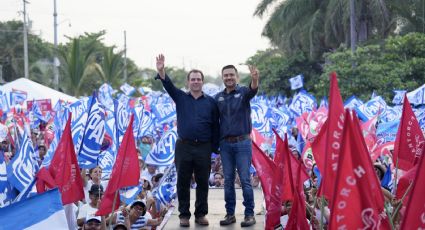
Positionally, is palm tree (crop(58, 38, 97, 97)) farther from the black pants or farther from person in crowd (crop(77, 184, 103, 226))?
the black pants

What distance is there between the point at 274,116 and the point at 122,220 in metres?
10.3

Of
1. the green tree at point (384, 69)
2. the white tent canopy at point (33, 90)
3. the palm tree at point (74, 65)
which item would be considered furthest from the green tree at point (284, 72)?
the white tent canopy at point (33, 90)

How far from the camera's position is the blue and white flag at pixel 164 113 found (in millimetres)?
17453

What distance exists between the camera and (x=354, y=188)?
13.6 feet

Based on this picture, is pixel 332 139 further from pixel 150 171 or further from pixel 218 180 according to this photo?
pixel 218 180

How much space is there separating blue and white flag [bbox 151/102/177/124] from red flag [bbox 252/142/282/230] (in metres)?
10.7

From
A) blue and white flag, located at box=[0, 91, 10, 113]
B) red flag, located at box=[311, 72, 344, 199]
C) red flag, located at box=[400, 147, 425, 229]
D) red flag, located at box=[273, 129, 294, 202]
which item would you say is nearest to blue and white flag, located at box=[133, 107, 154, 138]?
blue and white flag, located at box=[0, 91, 10, 113]

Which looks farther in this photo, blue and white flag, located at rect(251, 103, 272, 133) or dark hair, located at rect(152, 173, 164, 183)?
blue and white flag, located at rect(251, 103, 272, 133)

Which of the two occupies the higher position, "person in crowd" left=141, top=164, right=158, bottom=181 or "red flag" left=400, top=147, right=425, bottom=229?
"red flag" left=400, top=147, right=425, bottom=229

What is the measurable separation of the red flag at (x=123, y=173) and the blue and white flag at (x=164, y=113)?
10835 mm

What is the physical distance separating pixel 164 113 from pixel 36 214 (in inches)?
557

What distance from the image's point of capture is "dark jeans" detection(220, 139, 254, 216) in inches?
262

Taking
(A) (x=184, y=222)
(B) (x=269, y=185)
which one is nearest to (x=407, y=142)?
(B) (x=269, y=185)

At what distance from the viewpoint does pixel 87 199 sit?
27.1 feet
